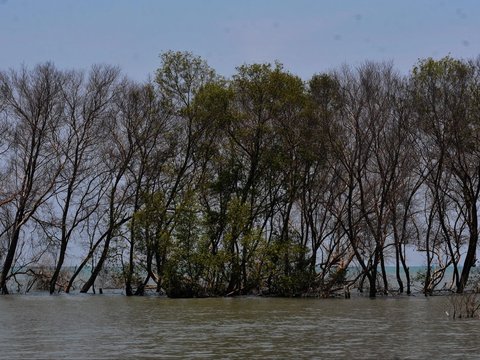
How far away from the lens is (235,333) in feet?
76.1

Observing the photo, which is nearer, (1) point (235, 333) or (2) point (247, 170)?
(1) point (235, 333)

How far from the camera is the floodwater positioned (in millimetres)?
18031

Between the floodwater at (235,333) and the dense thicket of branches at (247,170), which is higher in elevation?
the dense thicket of branches at (247,170)

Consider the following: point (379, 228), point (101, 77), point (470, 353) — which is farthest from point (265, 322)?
point (101, 77)

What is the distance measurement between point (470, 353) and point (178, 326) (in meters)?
11.3

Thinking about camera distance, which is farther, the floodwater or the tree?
the tree

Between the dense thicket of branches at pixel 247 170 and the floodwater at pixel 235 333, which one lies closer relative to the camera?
the floodwater at pixel 235 333

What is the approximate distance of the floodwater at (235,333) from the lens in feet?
59.2

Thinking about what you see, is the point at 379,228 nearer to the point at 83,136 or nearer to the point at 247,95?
the point at 247,95

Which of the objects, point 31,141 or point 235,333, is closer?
point 235,333

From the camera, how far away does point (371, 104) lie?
4841 centimetres

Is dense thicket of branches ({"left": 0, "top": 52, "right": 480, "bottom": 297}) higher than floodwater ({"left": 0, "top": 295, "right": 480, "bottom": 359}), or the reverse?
dense thicket of branches ({"left": 0, "top": 52, "right": 480, "bottom": 297})

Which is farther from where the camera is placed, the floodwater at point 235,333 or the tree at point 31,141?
the tree at point 31,141

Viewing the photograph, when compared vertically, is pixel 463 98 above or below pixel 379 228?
above
